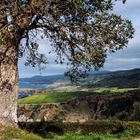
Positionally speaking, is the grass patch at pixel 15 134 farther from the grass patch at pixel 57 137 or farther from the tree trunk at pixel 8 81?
the tree trunk at pixel 8 81

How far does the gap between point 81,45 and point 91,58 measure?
1.35 meters

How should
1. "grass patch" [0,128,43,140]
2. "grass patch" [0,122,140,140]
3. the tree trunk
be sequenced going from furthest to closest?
the tree trunk < "grass patch" [0,122,140,140] < "grass patch" [0,128,43,140]

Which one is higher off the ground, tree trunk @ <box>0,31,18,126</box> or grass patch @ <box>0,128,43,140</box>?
tree trunk @ <box>0,31,18,126</box>

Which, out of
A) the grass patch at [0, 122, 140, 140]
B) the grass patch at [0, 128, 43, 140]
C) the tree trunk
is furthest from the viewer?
the tree trunk

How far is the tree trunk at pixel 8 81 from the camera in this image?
3300 cm

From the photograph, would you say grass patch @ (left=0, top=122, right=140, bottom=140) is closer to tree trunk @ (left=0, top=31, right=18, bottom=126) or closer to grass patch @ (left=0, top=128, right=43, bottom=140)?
grass patch @ (left=0, top=128, right=43, bottom=140)

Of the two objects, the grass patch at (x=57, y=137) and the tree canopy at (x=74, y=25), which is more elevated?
the tree canopy at (x=74, y=25)

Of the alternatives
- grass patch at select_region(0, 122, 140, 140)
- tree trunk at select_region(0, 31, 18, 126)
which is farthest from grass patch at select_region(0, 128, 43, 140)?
tree trunk at select_region(0, 31, 18, 126)

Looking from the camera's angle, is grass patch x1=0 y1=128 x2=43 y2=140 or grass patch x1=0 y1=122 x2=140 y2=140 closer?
grass patch x1=0 y1=128 x2=43 y2=140

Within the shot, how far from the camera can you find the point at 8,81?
33281 mm

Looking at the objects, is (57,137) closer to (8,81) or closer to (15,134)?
(15,134)

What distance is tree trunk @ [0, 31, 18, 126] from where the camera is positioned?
33.0 meters

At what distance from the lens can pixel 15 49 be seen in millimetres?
33375

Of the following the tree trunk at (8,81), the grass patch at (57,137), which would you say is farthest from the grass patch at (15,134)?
the tree trunk at (8,81)
